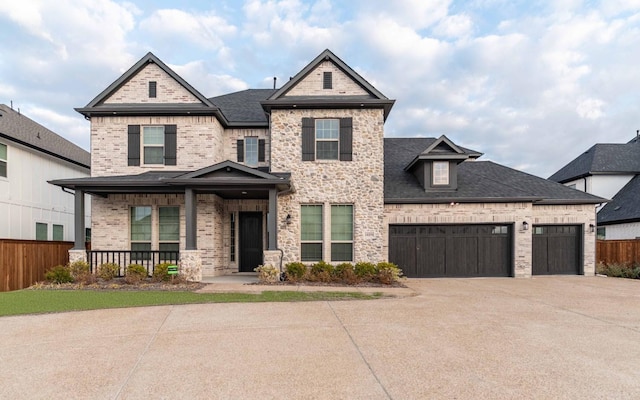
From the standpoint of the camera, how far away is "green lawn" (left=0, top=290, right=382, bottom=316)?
8188mm

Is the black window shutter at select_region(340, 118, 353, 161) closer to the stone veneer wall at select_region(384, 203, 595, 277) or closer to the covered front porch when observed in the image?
the covered front porch

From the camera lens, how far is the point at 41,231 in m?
16.6

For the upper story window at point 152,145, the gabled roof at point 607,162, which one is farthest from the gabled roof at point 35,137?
the gabled roof at point 607,162

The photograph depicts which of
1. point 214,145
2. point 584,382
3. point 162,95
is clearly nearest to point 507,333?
point 584,382

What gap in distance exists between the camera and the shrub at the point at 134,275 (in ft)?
37.4

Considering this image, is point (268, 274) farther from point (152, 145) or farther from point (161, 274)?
point (152, 145)

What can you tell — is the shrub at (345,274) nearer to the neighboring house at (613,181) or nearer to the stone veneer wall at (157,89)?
the stone veneer wall at (157,89)

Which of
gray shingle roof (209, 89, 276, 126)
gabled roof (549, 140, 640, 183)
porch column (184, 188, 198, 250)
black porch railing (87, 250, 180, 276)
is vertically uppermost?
gray shingle roof (209, 89, 276, 126)

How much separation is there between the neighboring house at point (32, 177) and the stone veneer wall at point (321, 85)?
9.29 m

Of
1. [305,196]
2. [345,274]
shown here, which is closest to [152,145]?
[305,196]

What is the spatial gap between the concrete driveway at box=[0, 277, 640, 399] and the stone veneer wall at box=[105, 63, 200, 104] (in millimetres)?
8852

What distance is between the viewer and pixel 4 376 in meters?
4.47

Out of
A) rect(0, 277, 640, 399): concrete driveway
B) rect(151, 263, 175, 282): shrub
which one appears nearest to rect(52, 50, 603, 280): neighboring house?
rect(151, 263, 175, 282): shrub

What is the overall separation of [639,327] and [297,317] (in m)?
6.45
